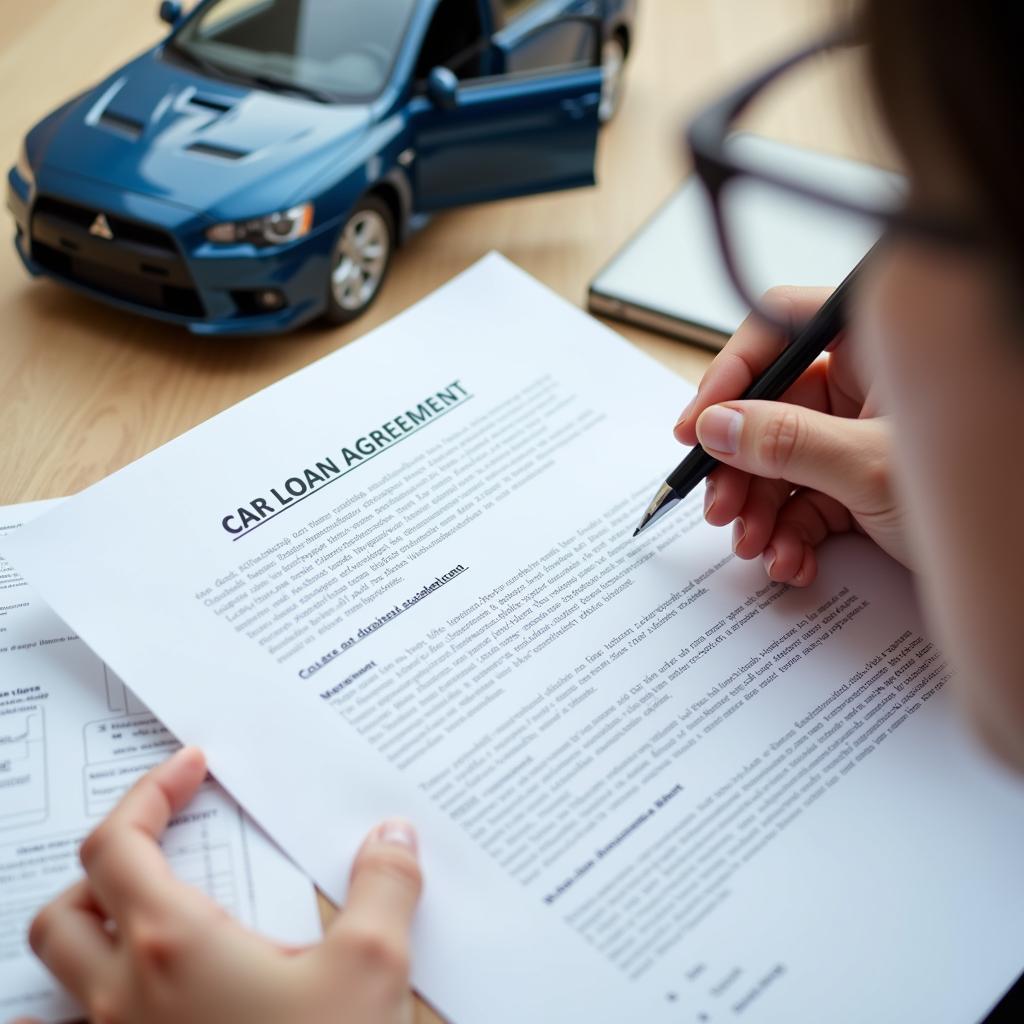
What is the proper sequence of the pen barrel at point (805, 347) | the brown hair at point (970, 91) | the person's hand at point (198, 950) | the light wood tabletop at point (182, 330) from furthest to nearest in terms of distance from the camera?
the light wood tabletop at point (182, 330) → the pen barrel at point (805, 347) → the person's hand at point (198, 950) → the brown hair at point (970, 91)

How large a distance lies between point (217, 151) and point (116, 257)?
0.36 feet

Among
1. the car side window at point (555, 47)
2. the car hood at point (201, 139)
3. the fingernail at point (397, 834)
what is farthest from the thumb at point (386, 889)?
the car side window at point (555, 47)

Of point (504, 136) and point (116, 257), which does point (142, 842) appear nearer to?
point (116, 257)

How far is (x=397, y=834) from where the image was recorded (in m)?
0.49

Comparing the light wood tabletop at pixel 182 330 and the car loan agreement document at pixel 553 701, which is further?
the light wood tabletop at pixel 182 330

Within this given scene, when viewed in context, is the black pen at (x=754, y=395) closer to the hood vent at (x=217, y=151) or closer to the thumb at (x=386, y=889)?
the thumb at (x=386, y=889)

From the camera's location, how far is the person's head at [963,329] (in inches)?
10.7

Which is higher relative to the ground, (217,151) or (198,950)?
(217,151)

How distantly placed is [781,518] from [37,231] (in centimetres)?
59

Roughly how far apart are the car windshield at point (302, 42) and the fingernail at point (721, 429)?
0.42m

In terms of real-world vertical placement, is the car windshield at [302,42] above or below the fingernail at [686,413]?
above

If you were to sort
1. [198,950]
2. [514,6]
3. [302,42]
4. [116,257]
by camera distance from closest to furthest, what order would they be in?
1. [198,950]
2. [116,257]
3. [302,42]
4. [514,6]

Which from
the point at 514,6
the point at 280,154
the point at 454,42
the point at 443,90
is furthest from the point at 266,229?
the point at 514,6

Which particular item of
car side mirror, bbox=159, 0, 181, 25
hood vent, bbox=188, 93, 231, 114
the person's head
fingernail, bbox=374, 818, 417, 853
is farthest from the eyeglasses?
car side mirror, bbox=159, 0, 181, 25
